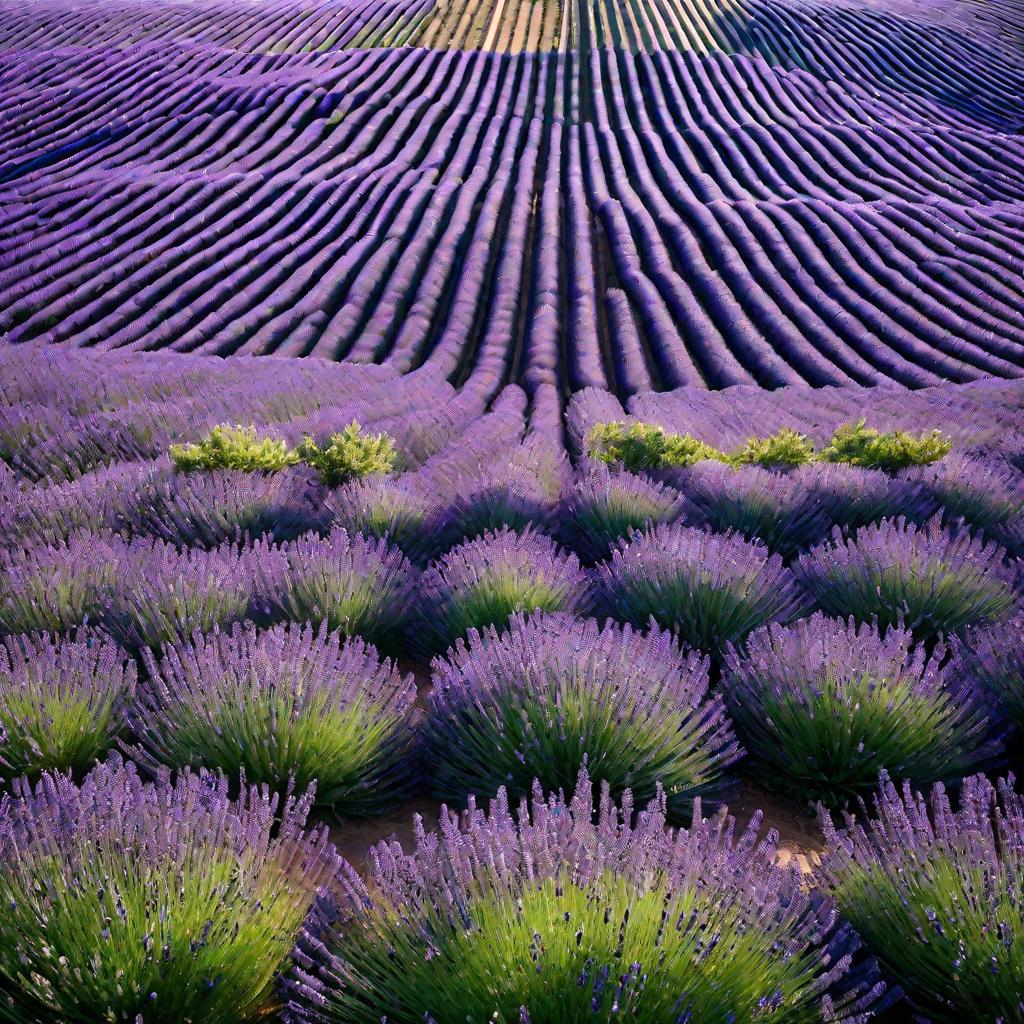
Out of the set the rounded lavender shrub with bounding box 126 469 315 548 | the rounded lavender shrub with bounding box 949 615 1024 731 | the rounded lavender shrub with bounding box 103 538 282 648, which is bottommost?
the rounded lavender shrub with bounding box 126 469 315 548

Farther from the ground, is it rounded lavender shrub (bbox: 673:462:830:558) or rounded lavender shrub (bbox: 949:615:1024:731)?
rounded lavender shrub (bbox: 949:615:1024:731)

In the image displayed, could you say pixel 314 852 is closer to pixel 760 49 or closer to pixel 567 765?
pixel 567 765

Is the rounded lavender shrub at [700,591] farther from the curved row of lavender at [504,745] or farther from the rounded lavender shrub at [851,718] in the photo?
the rounded lavender shrub at [851,718]

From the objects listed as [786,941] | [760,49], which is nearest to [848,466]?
[786,941]

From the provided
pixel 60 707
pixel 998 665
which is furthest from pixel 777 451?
pixel 60 707

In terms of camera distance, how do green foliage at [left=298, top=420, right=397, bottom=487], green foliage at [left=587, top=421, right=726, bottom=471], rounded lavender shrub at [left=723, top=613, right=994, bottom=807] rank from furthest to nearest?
green foliage at [left=587, top=421, right=726, bottom=471], green foliage at [left=298, top=420, right=397, bottom=487], rounded lavender shrub at [left=723, top=613, right=994, bottom=807]

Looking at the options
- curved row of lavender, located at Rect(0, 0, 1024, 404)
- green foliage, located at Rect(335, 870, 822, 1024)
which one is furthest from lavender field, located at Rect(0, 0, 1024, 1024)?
curved row of lavender, located at Rect(0, 0, 1024, 404)

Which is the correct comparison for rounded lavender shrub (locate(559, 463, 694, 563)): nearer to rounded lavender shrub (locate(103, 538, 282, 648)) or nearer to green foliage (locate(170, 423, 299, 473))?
rounded lavender shrub (locate(103, 538, 282, 648))
